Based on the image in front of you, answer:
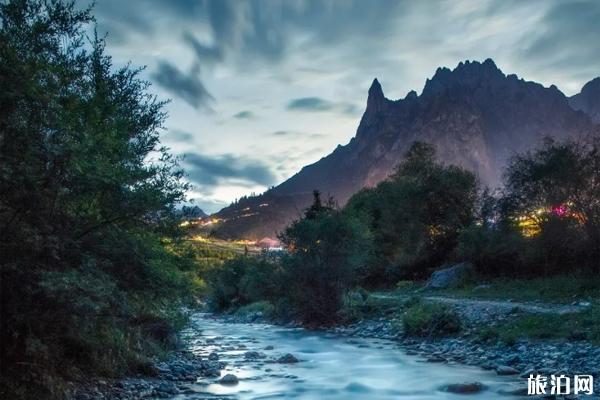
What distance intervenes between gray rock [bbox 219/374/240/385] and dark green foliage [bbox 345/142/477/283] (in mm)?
36027

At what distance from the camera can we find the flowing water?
51.2ft

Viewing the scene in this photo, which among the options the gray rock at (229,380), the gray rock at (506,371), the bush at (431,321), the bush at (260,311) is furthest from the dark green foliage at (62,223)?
the bush at (260,311)

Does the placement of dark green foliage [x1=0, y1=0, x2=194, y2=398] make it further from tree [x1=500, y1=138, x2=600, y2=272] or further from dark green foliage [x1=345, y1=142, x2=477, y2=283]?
dark green foliage [x1=345, y1=142, x2=477, y2=283]

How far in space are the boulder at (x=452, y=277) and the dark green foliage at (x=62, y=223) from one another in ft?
104

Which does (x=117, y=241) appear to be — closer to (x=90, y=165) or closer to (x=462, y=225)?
(x=90, y=165)

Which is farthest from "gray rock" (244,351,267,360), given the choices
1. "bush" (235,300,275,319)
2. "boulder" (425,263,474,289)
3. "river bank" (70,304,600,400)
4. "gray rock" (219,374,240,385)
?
"boulder" (425,263,474,289)

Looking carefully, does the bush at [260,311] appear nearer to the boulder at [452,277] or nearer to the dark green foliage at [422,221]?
the dark green foliage at [422,221]

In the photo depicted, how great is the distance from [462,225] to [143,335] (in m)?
43.2

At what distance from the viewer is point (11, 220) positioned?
8.77 metres

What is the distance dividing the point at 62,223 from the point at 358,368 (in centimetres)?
1406

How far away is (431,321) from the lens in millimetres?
26391

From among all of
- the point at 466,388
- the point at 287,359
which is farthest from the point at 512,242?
the point at 466,388

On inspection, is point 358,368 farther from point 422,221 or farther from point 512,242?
point 422,221

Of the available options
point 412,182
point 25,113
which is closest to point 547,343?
point 25,113
